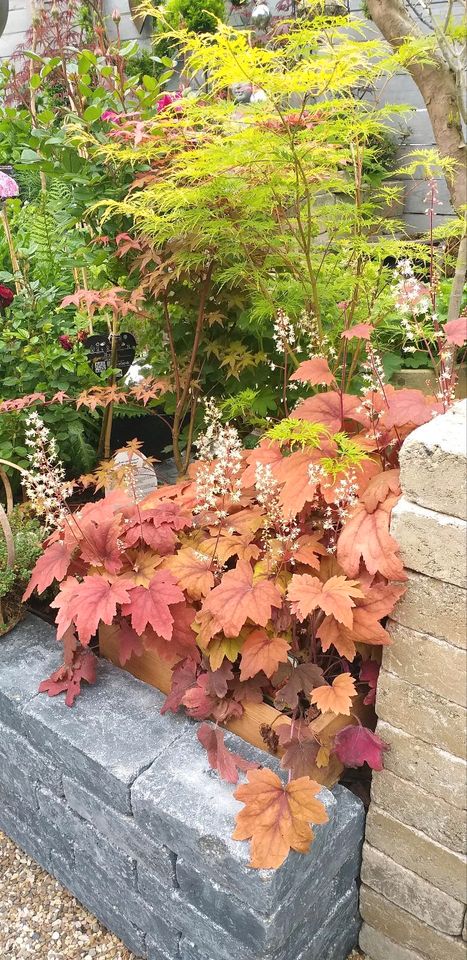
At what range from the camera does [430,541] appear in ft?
4.13

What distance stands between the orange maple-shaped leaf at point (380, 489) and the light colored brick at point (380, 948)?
1007mm

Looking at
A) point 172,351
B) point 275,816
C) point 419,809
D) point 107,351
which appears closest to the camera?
point 275,816

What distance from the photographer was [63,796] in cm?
175

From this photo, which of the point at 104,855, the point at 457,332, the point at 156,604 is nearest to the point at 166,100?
the point at 457,332

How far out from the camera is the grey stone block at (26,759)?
1.75 metres

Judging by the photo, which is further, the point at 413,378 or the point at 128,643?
the point at 413,378

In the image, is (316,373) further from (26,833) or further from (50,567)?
(26,833)

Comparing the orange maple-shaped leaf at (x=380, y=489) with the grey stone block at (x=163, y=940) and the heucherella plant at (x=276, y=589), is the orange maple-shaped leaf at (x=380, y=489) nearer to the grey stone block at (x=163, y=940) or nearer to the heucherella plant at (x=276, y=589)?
the heucherella plant at (x=276, y=589)

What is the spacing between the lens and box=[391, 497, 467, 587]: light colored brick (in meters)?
1.22

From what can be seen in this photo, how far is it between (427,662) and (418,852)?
455 millimetres

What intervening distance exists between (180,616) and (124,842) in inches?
20.5

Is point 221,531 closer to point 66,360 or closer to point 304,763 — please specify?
point 304,763

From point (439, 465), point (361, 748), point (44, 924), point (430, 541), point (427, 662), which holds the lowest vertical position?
point (44, 924)

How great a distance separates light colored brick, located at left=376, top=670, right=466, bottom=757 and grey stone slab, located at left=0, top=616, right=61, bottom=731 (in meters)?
0.90
